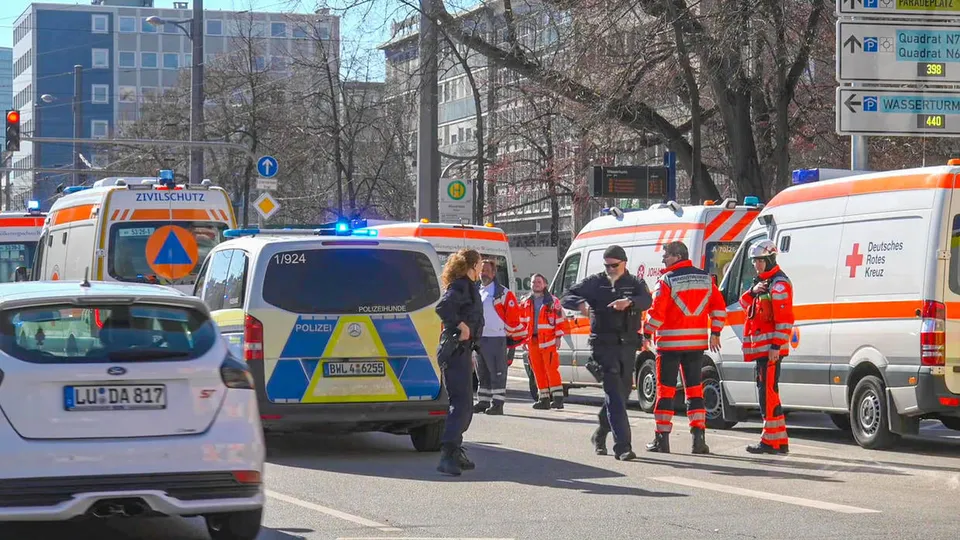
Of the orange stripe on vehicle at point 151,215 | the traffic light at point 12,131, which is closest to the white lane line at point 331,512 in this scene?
the orange stripe on vehicle at point 151,215

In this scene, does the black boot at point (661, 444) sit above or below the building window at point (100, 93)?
below

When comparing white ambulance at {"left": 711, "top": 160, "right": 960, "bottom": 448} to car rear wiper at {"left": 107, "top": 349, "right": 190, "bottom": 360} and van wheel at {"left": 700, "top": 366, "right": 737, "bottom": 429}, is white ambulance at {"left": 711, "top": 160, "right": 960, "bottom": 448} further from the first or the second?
car rear wiper at {"left": 107, "top": 349, "right": 190, "bottom": 360}

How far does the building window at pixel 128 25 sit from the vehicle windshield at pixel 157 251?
370 ft

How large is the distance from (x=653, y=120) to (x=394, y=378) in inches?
573

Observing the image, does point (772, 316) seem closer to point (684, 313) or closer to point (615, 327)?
point (684, 313)

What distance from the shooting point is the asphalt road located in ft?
29.4

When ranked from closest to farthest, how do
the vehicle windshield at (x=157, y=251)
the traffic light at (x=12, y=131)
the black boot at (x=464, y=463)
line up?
1. the black boot at (x=464, y=463)
2. the vehicle windshield at (x=157, y=251)
3. the traffic light at (x=12, y=131)

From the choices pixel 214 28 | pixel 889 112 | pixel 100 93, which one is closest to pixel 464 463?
pixel 889 112

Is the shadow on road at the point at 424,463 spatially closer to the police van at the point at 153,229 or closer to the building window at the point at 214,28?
the police van at the point at 153,229

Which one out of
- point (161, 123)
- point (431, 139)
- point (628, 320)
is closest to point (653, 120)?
point (431, 139)

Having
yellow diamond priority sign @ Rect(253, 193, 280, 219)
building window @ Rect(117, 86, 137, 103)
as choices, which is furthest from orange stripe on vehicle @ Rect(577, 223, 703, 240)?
building window @ Rect(117, 86, 137, 103)

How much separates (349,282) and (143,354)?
479 centimetres

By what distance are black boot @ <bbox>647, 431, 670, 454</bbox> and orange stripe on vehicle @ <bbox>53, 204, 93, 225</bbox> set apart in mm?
11360

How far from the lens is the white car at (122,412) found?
7656 millimetres
